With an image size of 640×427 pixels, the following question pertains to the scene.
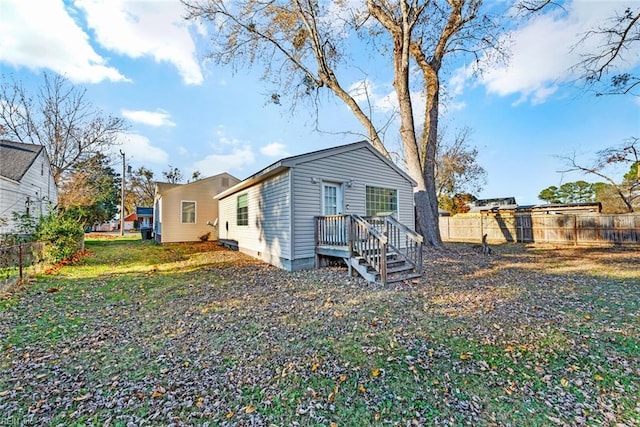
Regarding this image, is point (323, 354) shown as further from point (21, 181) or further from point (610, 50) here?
point (21, 181)

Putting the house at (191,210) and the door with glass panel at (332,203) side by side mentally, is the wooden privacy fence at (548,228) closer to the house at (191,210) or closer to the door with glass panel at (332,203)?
the door with glass panel at (332,203)

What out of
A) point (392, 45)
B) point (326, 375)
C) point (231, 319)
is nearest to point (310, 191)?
point (231, 319)

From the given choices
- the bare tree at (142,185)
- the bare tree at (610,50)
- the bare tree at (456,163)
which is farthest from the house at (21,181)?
the bare tree at (456,163)

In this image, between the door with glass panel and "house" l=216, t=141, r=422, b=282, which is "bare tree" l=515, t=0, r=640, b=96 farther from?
the door with glass panel

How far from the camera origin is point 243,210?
11.5 metres

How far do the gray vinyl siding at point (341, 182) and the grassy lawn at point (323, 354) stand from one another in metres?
2.07

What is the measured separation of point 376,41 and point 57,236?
1480cm

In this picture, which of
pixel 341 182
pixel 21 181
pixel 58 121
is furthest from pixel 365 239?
pixel 58 121

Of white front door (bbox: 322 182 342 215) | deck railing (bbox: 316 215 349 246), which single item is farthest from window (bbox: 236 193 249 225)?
deck railing (bbox: 316 215 349 246)

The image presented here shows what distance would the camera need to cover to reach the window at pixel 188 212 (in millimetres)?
15898

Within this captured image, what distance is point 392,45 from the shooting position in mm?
12461

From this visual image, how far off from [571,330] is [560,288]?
260 centimetres

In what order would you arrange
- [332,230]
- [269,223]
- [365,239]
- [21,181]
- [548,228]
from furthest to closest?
[548,228]
[21,181]
[269,223]
[332,230]
[365,239]

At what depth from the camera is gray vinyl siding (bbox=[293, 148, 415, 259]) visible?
7578mm
